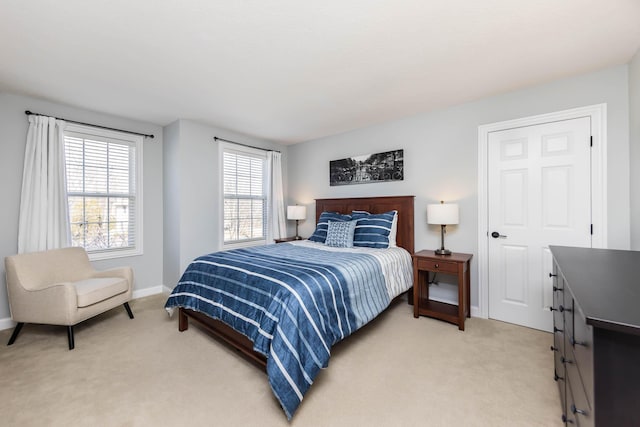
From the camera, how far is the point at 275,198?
15.9 feet

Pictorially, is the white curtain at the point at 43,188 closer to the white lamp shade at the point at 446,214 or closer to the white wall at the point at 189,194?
the white wall at the point at 189,194

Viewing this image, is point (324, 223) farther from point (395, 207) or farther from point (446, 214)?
point (446, 214)

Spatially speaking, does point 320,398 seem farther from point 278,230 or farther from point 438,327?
point 278,230

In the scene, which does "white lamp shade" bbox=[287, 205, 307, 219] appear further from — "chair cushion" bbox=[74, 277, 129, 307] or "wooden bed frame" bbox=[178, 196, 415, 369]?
"chair cushion" bbox=[74, 277, 129, 307]

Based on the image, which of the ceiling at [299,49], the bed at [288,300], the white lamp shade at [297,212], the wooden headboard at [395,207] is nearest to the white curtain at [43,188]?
the ceiling at [299,49]

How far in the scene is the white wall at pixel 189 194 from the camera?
144 inches

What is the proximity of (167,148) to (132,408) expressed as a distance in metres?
3.31

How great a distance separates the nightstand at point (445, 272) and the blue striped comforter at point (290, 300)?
0.37m

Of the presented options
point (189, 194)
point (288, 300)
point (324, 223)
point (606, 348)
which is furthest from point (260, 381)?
point (189, 194)

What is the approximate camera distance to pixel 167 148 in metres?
3.89

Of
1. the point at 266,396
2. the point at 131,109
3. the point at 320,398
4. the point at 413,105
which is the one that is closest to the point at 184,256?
the point at 131,109

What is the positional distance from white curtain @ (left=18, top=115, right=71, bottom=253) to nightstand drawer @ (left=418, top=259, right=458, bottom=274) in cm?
417

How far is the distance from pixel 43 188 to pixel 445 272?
449cm

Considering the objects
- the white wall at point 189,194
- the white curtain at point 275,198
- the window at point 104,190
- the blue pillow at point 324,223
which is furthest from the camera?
the white curtain at point 275,198
